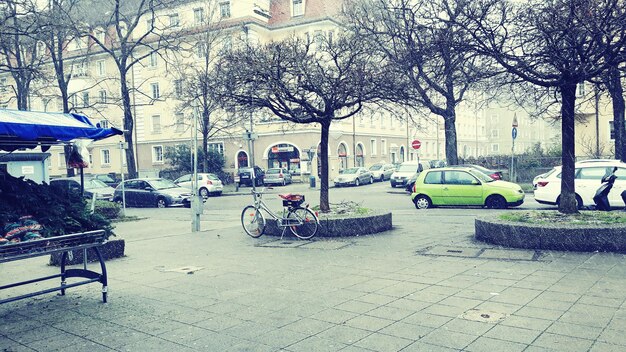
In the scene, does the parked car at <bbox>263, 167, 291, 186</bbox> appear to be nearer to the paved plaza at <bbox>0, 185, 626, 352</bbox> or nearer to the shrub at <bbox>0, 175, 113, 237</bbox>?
the paved plaza at <bbox>0, 185, 626, 352</bbox>

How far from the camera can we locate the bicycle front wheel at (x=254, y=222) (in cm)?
1220

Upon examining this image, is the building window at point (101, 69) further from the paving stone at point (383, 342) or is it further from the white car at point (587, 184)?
the paving stone at point (383, 342)

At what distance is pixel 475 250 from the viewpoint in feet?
30.7

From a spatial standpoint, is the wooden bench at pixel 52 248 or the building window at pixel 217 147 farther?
the building window at pixel 217 147

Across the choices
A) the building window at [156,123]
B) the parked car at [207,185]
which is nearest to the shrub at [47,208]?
the parked car at [207,185]

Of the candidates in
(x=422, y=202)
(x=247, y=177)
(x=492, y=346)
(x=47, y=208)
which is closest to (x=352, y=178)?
(x=247, y=177)

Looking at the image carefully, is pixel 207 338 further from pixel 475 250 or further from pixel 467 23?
pixel 467 23

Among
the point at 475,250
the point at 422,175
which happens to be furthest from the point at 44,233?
the point at 422,175

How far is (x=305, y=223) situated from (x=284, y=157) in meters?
35.5

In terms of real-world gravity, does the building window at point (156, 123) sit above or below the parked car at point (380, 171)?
above

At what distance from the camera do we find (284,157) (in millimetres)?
46906

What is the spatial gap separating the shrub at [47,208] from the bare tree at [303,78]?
6259 mm

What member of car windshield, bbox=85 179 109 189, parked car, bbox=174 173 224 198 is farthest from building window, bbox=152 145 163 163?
car windshield, bbox=85 179 109 189

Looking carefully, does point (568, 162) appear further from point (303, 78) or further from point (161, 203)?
point (161, 203)
